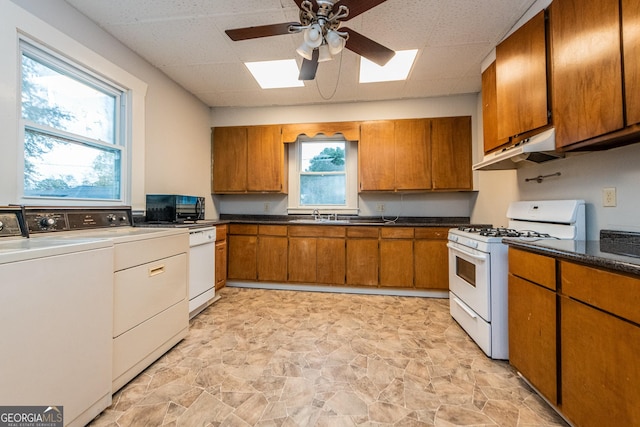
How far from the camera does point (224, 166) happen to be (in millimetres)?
3979

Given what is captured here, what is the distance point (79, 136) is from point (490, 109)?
3.53 m

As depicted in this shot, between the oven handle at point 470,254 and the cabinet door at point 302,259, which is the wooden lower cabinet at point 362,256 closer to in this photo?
the cabinet door at point 302,259

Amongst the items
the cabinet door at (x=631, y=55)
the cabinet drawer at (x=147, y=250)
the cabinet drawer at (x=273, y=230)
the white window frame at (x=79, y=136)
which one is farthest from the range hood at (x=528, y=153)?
the white window frame at (x=79, y=136)

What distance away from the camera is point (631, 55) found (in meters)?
1.19

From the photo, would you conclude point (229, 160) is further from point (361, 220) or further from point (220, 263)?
point (361, 220)

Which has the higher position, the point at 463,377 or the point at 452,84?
the point at 452,84

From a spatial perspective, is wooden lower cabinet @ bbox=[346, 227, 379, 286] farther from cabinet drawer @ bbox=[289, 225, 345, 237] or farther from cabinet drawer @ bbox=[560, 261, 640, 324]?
cabinet drawer @ bbox=[560, 261, 640, 324]

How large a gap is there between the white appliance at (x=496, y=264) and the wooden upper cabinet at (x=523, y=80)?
0.63 meters

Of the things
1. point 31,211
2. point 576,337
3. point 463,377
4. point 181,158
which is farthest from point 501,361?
point 181,158

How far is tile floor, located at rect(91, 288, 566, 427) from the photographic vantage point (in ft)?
4.47

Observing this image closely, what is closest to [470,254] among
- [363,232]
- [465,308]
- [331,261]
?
[465,308]

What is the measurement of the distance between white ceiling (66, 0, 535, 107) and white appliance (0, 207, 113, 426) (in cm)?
175

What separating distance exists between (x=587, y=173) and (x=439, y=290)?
1.95 meters

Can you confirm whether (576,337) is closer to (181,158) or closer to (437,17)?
(437,17)
